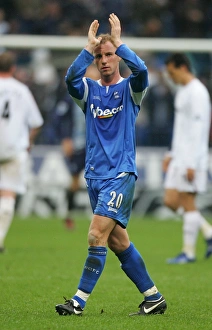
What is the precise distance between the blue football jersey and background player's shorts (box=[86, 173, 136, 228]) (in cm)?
5

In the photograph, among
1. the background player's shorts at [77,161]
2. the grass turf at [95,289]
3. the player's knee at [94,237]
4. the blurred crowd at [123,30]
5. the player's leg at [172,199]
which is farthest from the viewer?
the blurred crowd at [123,30]

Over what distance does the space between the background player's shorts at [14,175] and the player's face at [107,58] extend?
196 inches

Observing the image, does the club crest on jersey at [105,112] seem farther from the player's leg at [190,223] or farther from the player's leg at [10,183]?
the player's leg at [10,183]

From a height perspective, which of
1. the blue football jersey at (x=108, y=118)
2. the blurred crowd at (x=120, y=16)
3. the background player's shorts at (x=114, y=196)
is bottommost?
the background player's shorts at (x=114, y=196)

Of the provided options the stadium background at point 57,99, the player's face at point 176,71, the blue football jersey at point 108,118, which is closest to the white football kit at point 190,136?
the player's face at point 176,71

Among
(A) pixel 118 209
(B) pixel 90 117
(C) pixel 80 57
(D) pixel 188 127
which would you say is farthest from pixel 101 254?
(D) pixel 188 127

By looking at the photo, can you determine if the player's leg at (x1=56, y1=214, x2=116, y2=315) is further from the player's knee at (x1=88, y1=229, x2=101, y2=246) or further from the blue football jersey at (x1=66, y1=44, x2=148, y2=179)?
the blue football jersey at (x1=66, y1=44, x2=148, y2=179)

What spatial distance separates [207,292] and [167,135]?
9.27 m

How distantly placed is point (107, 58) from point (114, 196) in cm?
107

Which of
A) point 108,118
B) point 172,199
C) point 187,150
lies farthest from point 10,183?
point 108,118

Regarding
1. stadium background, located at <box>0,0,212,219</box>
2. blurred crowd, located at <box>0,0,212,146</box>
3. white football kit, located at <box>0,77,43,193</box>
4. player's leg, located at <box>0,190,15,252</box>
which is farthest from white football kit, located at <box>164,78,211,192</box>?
blurred crowd, located at <box>0,0,212,146</box>

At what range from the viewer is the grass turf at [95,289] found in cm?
608

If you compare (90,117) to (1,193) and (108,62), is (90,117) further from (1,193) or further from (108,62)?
(1,193)

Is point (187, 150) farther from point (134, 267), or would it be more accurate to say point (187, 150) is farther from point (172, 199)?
point (134, 267)
